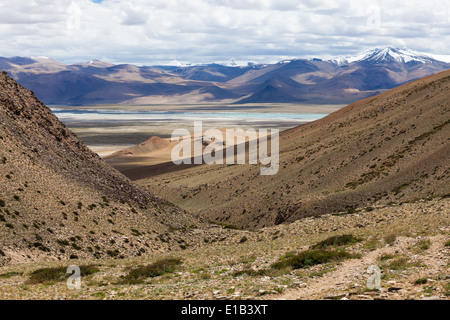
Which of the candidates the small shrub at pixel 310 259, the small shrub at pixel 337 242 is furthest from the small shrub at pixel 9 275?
the small shrub at pixel 337 242

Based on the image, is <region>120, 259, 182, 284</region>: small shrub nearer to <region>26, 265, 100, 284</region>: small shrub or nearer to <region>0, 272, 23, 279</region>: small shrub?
<region>26, 265, 100, 284</region>: small shrub

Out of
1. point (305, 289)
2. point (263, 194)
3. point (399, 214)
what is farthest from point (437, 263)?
point (263, 194)

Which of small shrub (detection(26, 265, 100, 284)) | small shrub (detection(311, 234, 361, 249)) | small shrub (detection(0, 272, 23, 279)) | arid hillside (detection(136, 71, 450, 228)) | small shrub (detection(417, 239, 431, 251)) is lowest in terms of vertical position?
small shrub (detection(0, 272, 23, 279))

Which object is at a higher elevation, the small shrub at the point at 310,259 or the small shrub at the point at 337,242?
the small shrub at the point at 337,242

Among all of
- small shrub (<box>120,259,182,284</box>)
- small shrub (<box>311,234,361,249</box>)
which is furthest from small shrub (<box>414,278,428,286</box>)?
small shrub (<box>120,259,182,284</box>)

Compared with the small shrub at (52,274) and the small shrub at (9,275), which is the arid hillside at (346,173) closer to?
the small shrub at (52,274)

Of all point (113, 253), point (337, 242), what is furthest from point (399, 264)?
point (113, 253)

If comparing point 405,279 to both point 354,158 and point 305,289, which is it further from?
point 354,158
